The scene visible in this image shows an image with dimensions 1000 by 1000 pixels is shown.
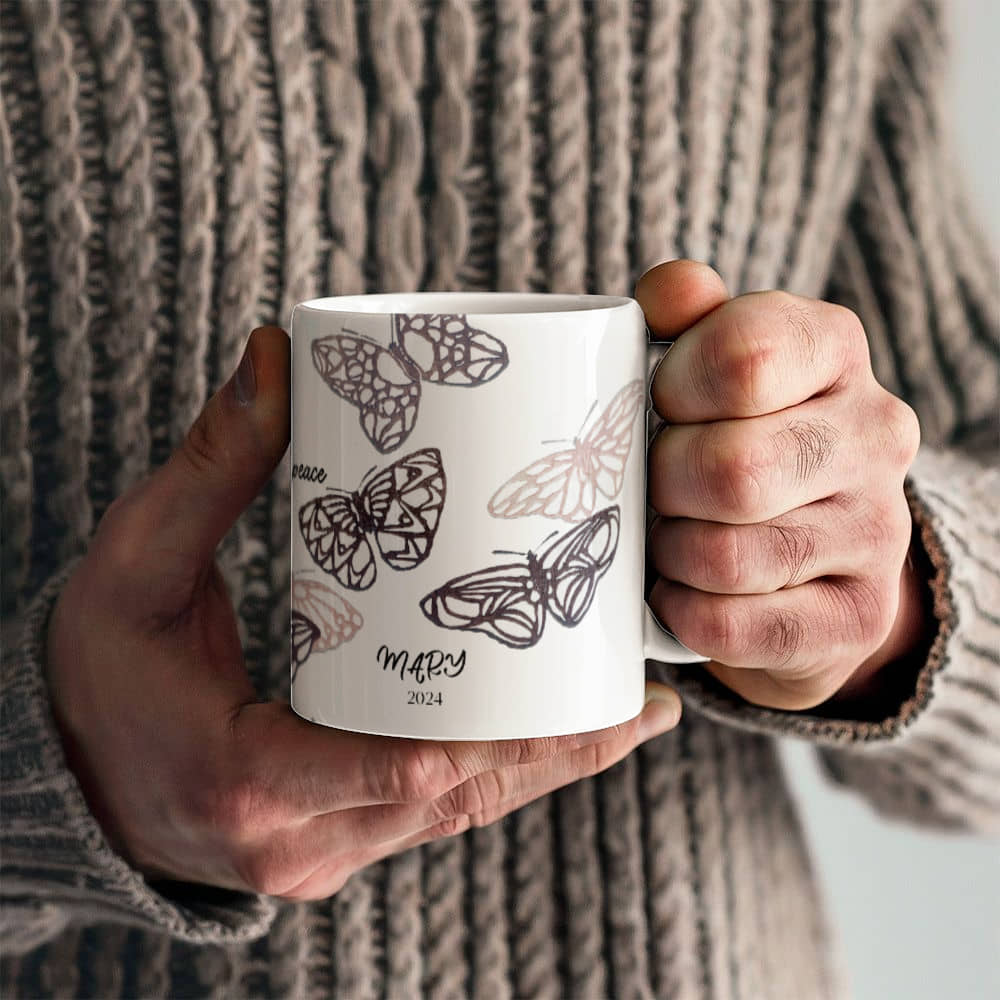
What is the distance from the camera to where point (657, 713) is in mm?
576

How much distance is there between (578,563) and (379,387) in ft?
0.37

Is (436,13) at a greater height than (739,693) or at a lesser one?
greater

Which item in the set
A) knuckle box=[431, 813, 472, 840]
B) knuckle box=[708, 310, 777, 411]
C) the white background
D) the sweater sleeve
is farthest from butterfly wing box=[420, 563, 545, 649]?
the white background

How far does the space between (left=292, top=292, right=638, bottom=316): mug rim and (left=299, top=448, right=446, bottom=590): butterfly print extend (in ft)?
0.32

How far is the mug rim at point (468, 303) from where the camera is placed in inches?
20.2

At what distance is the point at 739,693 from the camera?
2.08 feet

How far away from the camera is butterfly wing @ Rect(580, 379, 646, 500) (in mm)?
458

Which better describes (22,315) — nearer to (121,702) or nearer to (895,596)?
(121,702)

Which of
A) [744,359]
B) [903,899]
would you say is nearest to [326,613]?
[744,359]

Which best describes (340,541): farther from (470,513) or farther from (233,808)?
(233,808)

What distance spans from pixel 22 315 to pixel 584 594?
494 mm

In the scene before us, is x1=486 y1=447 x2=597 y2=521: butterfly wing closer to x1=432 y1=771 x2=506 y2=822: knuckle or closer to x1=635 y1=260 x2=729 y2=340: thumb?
x1=635 y1=260 x2=729 y2=340: thumb

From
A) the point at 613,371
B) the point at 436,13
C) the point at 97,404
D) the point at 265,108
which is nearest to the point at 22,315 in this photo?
the point at 97,404

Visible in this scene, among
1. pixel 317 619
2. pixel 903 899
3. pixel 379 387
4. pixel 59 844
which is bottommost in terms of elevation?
pixel 903 899
